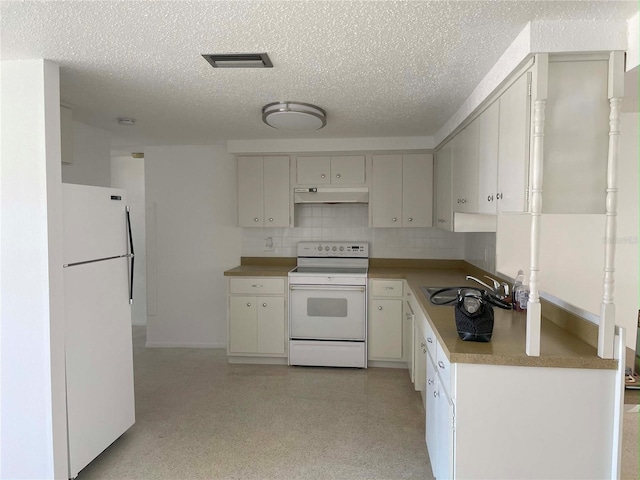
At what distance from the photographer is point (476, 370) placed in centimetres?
170

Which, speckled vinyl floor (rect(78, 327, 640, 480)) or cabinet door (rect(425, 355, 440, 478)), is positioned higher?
cabinet door (rect(425, 355, 440, 478))

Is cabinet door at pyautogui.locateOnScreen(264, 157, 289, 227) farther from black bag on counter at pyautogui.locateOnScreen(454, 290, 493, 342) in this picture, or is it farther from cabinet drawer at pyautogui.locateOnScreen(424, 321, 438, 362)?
black bag on counter at pyautogui.locateOnScreen(454, 290, 493, 342)

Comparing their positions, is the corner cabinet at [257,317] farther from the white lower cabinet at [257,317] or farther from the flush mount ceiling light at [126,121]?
the flush mount ceiling light at [126,121]

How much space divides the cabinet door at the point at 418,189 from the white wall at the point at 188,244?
1.88m

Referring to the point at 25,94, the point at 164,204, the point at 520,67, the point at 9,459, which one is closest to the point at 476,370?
the point at 520,67

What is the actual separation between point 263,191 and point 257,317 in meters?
1.30

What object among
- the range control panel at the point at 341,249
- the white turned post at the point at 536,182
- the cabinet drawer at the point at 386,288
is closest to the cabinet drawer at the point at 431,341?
the white turned post at the point at 536,182

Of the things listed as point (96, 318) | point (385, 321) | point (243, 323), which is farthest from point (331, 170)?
point (96, 318)

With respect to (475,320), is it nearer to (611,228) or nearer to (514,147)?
(611,228)

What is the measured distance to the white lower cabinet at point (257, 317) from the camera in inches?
159

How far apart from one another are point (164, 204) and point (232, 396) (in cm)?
236

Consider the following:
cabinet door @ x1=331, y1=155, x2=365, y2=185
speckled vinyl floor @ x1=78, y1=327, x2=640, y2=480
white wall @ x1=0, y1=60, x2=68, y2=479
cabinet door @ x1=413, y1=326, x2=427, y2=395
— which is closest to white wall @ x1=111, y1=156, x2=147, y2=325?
speckled vinyl floor @ x1=78, y1=327, x2=640, y2=480

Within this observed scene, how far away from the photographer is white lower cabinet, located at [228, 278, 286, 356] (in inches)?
159

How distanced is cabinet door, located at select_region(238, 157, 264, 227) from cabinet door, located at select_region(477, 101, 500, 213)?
7.88 feet
